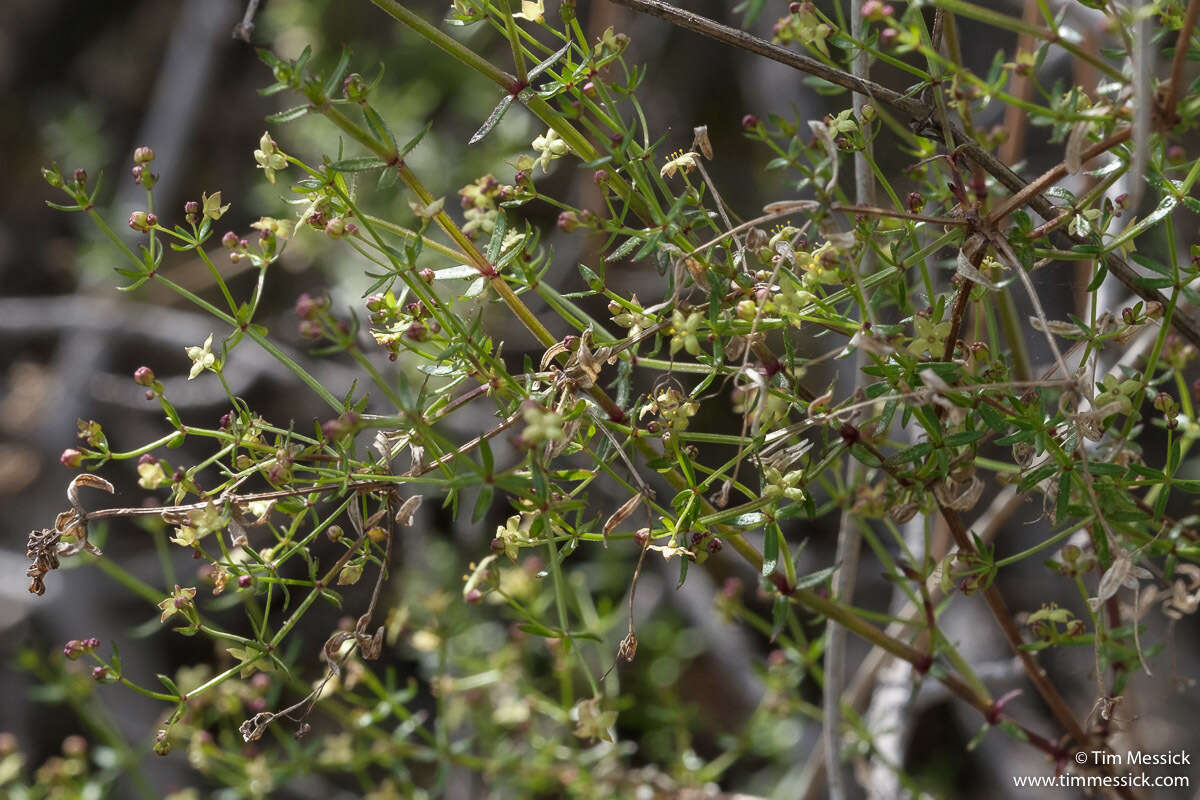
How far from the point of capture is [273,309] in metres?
2.33

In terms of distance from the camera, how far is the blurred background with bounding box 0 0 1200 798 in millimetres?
1744

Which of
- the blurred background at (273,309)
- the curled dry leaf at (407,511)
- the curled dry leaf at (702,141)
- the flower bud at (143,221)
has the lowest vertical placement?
the blurred background at (273,309)

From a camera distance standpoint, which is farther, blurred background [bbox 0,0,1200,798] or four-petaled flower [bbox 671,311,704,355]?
blurred background [bbox 0,0,1200,798]

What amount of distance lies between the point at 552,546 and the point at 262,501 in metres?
0.20

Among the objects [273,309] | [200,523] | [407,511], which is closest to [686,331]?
[407,511]

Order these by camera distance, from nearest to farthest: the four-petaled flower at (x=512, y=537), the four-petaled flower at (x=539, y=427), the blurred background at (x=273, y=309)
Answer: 1. the four-petaled flower at (x=539, y=427)
2. the four-petaled flower at (x=512, y=537)
3. the blurred background at (x=273, y=309)

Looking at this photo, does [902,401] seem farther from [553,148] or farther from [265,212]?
[265,212]

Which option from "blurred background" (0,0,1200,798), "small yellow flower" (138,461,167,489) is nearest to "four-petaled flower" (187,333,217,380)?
"small yellow flower" (138,461,167,489)

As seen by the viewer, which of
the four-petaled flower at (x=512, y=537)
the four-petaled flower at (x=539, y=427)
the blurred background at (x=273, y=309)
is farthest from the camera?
the blurred background at (x=273, y=309)

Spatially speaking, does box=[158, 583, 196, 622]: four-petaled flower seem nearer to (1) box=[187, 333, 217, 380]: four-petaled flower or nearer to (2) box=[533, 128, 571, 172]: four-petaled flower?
(1) box=[187, 333, 217, 380]: four-petaled flower

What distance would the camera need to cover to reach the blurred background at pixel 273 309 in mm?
1744

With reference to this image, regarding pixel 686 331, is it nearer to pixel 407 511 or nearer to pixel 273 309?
pixel 407 511

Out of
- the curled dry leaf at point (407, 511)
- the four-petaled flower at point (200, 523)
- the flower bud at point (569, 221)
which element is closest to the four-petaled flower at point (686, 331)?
the flower bud at point (569, 221)

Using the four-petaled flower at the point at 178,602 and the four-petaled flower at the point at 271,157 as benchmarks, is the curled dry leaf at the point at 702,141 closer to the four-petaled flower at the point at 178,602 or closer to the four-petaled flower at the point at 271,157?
the four-petaled flower at the point at 271,157
